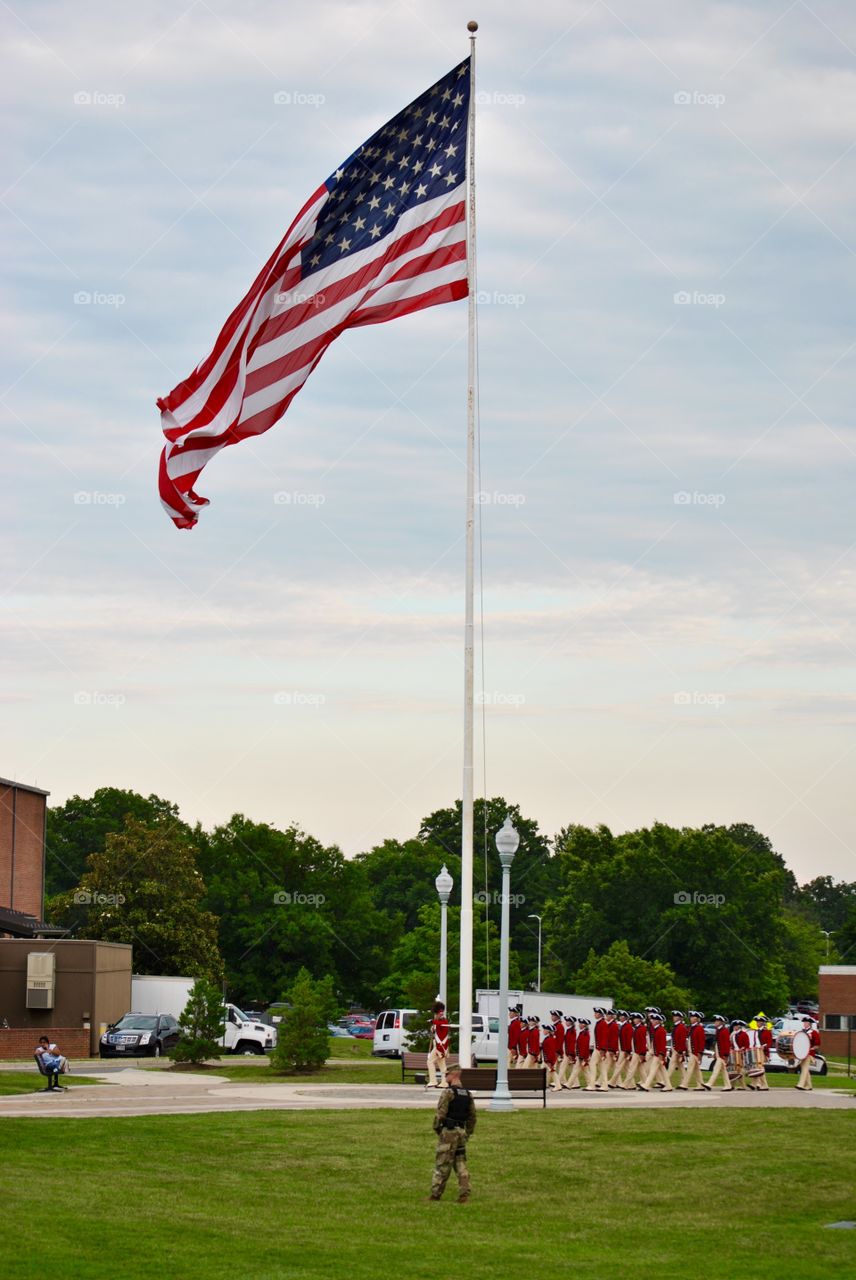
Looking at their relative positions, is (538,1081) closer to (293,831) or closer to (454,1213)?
(454,1213)

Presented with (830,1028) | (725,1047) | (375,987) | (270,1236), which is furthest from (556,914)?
(270,1236)

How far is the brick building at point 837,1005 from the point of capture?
70.0 m

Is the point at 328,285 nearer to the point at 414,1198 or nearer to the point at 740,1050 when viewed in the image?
the point at 414,1198

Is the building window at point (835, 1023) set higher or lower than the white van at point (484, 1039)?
lower

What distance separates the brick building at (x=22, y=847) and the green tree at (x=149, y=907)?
6.93 ft

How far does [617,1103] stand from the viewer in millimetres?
30125

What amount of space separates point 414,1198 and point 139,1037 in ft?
101

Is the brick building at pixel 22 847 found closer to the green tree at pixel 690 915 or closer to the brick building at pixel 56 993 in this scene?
the brick building at pixel 56 993

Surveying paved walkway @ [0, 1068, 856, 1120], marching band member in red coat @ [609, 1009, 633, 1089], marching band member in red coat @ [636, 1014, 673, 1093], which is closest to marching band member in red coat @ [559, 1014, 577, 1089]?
marching band member in red coat @ [609, 1009, 633, 1089]

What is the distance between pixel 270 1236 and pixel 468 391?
12.7m

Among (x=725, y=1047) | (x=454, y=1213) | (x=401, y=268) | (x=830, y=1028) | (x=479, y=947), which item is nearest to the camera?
(x=454, y=1213)

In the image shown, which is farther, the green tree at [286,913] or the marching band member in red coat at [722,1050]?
the green tree at [286,913]

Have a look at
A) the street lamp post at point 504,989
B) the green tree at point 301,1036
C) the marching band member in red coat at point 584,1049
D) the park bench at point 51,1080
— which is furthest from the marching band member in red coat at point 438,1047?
the park bench at point 51,1080

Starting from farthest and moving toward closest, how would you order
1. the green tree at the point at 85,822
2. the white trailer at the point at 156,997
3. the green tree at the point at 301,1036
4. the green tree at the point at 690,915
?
the green tree at the point at 85,822 → the green tree at the point at 690,915 → the white trailer at the point at 156,997 → the green tree at the point at 301,1036
